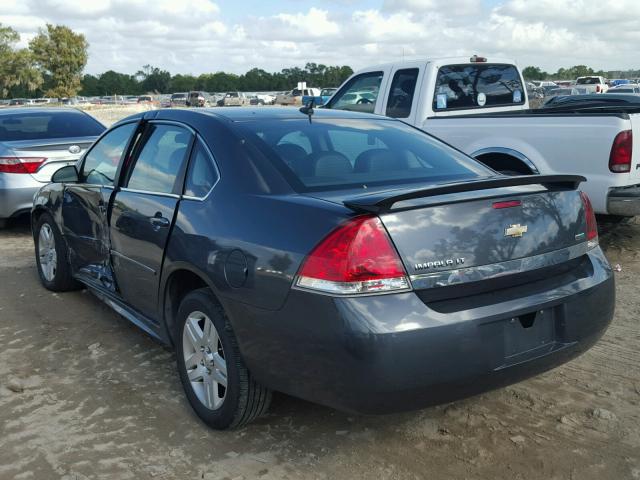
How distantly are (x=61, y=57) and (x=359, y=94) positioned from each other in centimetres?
6011

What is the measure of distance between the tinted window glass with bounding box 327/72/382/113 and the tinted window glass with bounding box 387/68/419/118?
0.24 meters

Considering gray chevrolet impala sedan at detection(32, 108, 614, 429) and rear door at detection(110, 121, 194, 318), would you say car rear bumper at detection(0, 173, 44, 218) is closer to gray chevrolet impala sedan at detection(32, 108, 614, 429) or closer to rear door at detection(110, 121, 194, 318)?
rear door at detection(110, 121, 194, 318)

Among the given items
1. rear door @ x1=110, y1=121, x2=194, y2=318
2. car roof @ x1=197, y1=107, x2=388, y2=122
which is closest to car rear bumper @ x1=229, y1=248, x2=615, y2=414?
rear door @ x1=110, y1=121, x2=194, y2=318

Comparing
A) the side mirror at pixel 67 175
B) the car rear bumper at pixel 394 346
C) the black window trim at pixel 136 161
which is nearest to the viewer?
the car rear bumper at pixel 394 346

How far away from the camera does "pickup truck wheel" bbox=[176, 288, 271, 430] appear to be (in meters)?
3.19

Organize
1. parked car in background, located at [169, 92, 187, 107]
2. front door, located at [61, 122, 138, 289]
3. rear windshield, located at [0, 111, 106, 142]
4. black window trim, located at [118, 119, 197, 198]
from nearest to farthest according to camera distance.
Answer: black window trim, located at [118, 119, 197, 198], front door, located at [61, 122, 138, 289], rear windshield, located at [0, 111, 106, 142], parked car in background, located at [169, 92, 187, 107]

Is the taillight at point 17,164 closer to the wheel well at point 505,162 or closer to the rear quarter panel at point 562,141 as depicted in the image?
the rear quarter panel at point 562,141

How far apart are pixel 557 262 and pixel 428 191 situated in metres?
0.73

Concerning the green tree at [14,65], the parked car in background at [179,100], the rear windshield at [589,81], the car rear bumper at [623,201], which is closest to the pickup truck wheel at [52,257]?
the car rear bumper at [623,201]

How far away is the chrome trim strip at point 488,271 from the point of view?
9.06 ft

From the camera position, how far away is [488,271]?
2.88 m

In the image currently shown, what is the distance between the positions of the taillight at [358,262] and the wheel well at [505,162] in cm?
424

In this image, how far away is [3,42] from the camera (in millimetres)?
66438

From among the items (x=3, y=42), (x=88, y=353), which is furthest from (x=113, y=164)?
(x=3, y=42)
